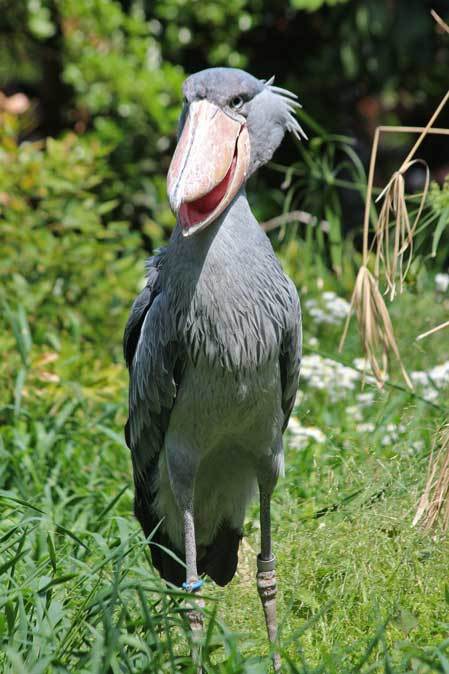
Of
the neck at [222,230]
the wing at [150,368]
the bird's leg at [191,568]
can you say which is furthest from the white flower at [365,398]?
the neck at [222,230]

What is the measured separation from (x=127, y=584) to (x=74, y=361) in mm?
2245

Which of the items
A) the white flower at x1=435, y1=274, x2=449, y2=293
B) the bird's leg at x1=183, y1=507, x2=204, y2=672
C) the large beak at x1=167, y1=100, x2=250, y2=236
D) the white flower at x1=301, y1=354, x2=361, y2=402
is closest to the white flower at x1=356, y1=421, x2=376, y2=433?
the white flower at x1=301, y1=354, x2=361, y2=402

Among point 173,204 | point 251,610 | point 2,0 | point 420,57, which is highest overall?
point 173,204

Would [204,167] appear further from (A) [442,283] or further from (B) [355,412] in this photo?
(A) [442,283]

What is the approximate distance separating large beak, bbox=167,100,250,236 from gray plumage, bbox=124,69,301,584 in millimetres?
63

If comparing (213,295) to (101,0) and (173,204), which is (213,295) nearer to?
(173,204)

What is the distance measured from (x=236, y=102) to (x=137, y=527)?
1732 millimetres

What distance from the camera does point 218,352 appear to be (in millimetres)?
2953

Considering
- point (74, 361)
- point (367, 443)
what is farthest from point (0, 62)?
point (367, 443)

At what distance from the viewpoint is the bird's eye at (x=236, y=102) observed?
2965 millimetres

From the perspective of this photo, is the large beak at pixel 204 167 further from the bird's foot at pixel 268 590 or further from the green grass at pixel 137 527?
the bird's foot at pixel 268 590

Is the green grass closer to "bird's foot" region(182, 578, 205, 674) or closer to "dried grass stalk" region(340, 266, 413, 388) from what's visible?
"bird's foot" region(182, 578, 205, 674)

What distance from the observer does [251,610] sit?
3.56m

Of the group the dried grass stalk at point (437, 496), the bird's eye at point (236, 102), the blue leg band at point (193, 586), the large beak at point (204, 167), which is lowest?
the blue leg band at point (193, 586)
